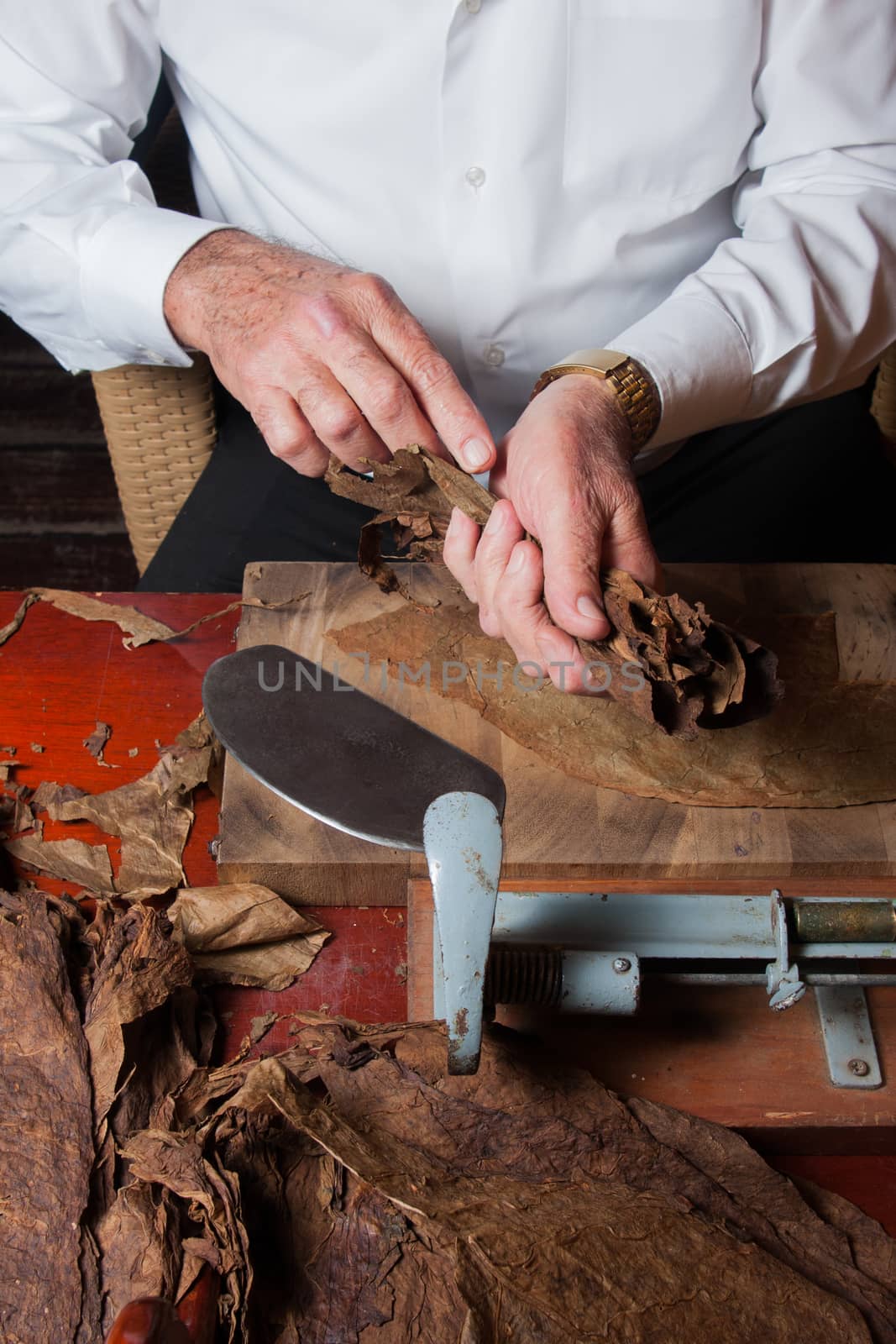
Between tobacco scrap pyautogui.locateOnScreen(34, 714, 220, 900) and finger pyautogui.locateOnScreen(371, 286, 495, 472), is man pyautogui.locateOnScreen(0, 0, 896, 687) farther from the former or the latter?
tobacco scrap pyautogui.locateOnScreen(34, 714, 220, 900)

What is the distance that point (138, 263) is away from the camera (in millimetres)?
A: 1243

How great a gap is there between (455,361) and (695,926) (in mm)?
833

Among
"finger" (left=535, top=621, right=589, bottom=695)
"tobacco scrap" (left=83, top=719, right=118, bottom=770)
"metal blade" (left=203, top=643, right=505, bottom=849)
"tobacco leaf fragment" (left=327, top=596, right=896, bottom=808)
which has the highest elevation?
"finger" (left=535, top=621, right=589, bottom=695)

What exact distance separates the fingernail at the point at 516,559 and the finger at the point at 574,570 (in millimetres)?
21

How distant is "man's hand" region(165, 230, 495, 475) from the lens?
3.50ft

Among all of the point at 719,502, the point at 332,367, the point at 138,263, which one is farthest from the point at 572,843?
the point at 138,263

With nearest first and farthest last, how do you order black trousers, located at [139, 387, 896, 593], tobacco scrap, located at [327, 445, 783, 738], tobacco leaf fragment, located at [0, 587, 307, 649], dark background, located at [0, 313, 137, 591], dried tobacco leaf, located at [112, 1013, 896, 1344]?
1. dried tobacco leaf, located at [112, 1013, 896, 1344]
2. tobacco scrap, located at [327, 445, 783, 738]
3. tobacco leaf fragment, located at [0, 587, 307, 649]
4. black trousers, located at [139, 387, 896, 593]
5. dark background, located at [0, 313, 137, 591]

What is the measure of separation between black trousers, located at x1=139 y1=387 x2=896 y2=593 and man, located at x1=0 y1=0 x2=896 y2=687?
53 millimetres

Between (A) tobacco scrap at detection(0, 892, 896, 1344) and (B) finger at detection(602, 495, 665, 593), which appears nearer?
(A) tobacco scrap at detection(0, 892, 896, 1344)

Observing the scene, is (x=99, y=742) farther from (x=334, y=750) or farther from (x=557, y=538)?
(x=557, y=538)

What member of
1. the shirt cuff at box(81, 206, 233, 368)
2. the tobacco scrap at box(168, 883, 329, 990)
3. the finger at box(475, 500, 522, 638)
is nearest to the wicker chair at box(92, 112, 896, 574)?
the shirt cuff at box(81, 206, 233, 368)

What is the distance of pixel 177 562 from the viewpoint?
1.46 metres

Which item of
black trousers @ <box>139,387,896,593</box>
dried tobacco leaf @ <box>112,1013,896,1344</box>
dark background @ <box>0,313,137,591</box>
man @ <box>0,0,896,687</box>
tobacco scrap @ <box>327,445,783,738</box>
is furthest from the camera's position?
dark background @ <box>0,313,137,591</box>

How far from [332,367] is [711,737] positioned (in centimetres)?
52
